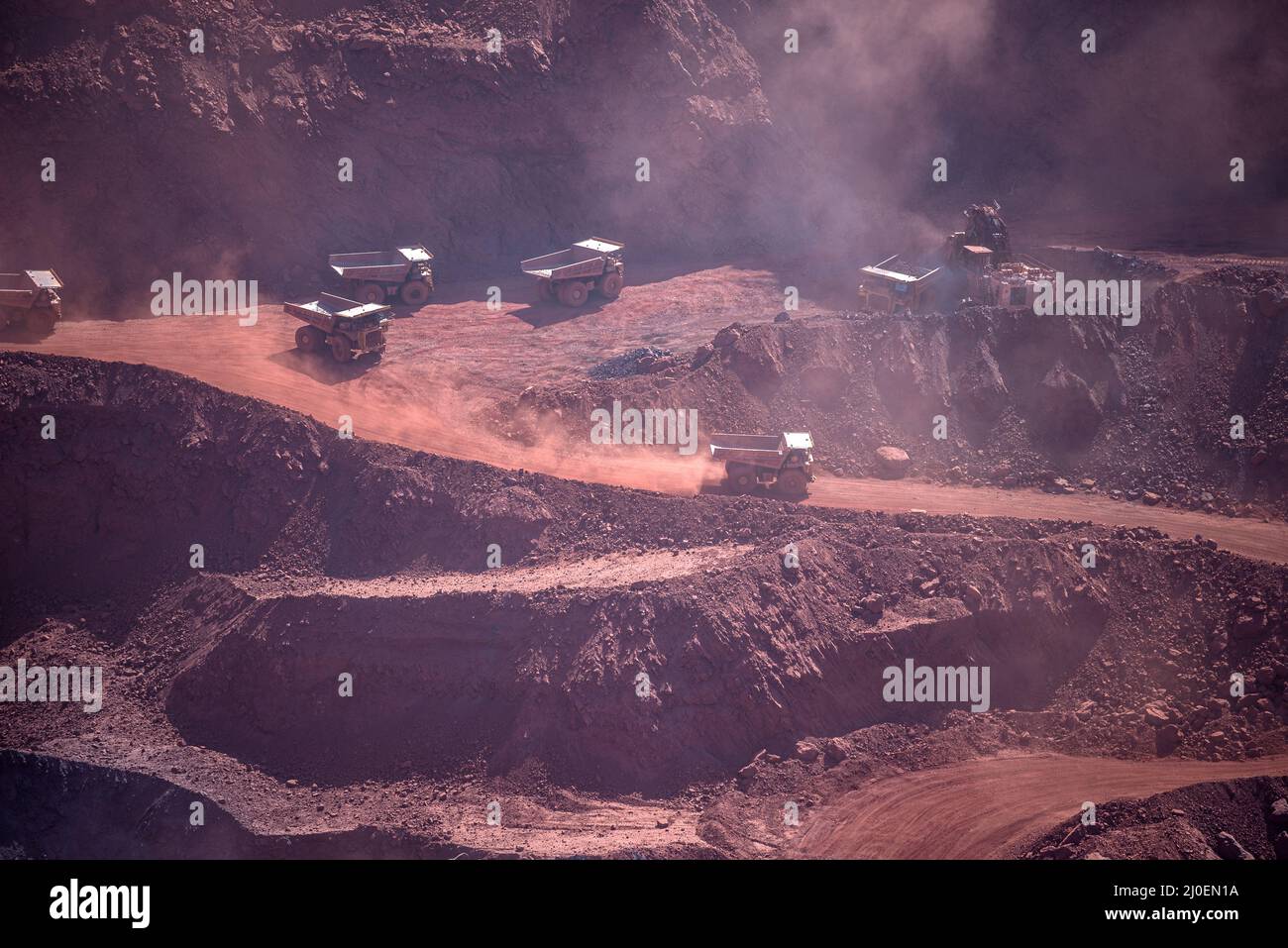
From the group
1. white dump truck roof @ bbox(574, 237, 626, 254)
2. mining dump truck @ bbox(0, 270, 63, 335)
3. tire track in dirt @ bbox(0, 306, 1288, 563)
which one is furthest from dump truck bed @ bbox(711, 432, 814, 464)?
mining dump truck @ bbox(0, 270, 63, 335)

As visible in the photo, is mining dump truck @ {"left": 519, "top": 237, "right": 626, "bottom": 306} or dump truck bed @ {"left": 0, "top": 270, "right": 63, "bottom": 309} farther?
mining dump truck @ {"left": 519, "top": 237, "right": 626, "bottom": 306}

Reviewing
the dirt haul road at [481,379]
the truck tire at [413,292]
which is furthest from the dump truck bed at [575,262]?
the truck tire at [413,292]

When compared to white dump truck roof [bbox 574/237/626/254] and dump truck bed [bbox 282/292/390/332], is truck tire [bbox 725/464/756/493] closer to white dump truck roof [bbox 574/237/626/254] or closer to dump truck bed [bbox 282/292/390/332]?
dump truck bed [bbox 282/292/390/332]

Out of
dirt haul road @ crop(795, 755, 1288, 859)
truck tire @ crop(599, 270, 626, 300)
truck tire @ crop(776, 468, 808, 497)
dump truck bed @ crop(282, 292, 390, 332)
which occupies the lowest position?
dirt haul road @ crop(795, 755, 1288, 859)

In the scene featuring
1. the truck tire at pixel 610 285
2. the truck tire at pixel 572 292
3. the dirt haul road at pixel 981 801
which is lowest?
the dirt haul road at pixel 981 801

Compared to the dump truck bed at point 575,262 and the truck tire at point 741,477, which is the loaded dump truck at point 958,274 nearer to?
the dump truck bed at point 575,262

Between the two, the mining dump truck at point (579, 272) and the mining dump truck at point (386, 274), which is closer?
the mining dump truck at point (386, 274)

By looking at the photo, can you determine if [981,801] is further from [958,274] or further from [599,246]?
[599,246]

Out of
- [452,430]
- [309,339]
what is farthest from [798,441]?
[309,339]
